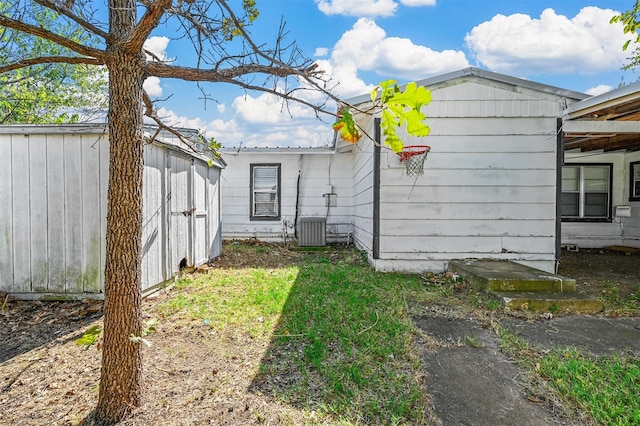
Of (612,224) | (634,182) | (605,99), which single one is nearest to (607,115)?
(605,99)

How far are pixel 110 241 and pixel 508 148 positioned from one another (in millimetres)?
5754

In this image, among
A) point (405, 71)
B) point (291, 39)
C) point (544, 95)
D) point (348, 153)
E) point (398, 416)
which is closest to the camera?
point (291, 39)

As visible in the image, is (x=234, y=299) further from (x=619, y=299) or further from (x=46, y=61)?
(x=619, y=299)

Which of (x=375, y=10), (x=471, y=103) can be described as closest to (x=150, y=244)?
(x=375, y=10)

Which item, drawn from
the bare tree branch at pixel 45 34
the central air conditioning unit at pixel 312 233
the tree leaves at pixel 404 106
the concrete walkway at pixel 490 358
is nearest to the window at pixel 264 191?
the central air conditioning unit at pixel 312 233

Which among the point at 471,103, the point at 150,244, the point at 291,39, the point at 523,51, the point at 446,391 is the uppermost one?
the point at 523,51

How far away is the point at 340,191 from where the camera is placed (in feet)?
31.1

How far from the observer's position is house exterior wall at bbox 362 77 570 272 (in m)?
5.41

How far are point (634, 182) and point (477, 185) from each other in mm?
5854

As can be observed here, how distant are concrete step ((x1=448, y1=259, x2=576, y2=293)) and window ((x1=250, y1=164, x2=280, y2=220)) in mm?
5960

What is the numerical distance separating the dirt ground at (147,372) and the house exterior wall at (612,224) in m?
9.05

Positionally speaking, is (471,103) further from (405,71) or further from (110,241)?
(110,241)

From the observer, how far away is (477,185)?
5.50m

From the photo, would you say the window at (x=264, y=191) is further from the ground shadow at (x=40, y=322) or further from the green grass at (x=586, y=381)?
the green grass at (x=586, y=381)
